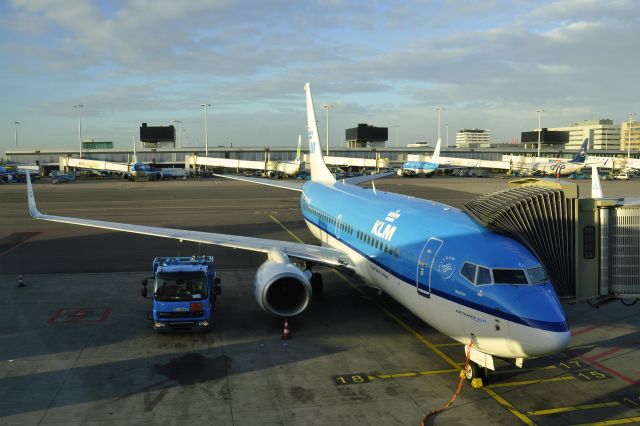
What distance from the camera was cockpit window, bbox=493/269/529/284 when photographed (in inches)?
463

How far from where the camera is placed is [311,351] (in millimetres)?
15773

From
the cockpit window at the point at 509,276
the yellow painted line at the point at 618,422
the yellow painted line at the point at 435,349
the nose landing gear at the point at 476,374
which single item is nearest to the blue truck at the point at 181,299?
the yellow painted line at the point at 435,349

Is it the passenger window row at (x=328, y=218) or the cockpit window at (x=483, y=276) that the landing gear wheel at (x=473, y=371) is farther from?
the passenger window row at (x=328, y=218)

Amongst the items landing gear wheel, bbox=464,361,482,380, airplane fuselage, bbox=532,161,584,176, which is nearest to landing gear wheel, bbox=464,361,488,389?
landing gear wheel, bbox=464,361,482,380

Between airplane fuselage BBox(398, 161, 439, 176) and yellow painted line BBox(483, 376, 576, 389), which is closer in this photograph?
yellow painted line BBox(483, 376, 576, 389)

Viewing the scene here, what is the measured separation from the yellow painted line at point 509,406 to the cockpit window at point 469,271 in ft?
10.1

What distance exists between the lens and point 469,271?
12312 millimetres

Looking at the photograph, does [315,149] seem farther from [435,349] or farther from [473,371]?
[473,371]

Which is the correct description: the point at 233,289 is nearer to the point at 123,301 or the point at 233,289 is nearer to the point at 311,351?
the point at 123,301

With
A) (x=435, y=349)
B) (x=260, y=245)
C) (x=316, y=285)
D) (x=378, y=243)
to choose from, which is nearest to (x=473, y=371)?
→ (x=435, y=349)

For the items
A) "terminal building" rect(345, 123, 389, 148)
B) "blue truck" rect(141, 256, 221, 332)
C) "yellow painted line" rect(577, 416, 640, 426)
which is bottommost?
"yellow painted line" rect(577, 416, 640, 426)

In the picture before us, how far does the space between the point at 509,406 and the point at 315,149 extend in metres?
23.7

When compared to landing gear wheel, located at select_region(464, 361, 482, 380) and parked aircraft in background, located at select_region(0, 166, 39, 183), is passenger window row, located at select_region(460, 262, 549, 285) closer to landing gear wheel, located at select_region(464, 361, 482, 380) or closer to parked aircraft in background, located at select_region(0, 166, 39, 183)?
landing gear wheel, located at select_region(464, 361, 482, 380)

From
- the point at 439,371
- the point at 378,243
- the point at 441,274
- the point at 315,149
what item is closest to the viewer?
the point at 441,274
